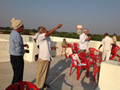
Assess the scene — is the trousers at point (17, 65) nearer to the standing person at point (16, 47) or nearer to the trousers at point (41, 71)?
the standing person at point (16, 47)

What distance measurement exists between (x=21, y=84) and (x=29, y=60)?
450 cm

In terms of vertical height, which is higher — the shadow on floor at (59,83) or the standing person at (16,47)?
the standing person at (16,47)

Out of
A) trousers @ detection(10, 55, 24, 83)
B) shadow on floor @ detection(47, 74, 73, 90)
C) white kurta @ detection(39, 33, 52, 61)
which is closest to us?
trousers @ detection(10, 55, 24, 83)

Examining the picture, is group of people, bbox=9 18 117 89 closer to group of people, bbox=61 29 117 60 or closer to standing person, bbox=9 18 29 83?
standing person, bbox=9 18 29 83

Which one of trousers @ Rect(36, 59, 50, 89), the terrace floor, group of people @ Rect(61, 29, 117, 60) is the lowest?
the terrace floor

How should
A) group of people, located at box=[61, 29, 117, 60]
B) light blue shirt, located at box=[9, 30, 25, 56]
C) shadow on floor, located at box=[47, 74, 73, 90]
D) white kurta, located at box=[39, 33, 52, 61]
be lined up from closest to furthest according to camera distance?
1. light blue shirt, located at box=[9, 30, 25, 56]
2. white kurta, located at box=[39, 33, 52, 61]
3. shadow on floor, located at box=[47, 74, 73, 90]
4. group of people, located at box=[61, 29, 117, 60]

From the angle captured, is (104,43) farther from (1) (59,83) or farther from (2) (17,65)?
(2) (17,65)

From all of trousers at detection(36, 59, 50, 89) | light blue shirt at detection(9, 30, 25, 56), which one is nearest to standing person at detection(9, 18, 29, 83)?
light blue shirt at detection(9, 30, 25, 56)

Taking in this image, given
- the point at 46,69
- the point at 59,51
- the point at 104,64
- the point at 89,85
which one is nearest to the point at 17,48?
the point at 46,69

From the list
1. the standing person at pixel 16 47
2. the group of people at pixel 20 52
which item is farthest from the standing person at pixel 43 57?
the standing person at pixel 16 47

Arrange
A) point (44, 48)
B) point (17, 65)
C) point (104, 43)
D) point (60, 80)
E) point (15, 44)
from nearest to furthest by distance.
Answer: point (15, 44)
point (17, 65)
point (44, 48)
point (60, 80)
point (104, 43)

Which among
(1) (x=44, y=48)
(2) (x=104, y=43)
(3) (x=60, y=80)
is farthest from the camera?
(2) (x=104, y=43)

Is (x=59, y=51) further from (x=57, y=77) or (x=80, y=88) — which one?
(x=80, y=88)

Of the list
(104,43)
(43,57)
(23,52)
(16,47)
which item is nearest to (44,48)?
(43,57)
